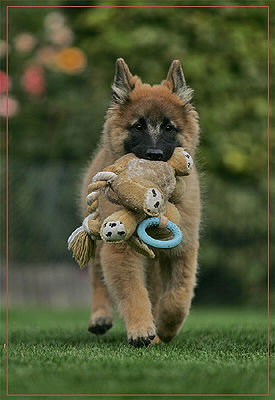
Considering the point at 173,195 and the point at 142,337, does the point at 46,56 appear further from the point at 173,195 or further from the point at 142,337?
the point at 142,337

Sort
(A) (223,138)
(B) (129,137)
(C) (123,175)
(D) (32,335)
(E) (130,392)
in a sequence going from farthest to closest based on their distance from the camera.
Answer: (A) (223,138) → (D) (32,335) → (B) (129,137) → (C) (123,175) → (E) (130,392)

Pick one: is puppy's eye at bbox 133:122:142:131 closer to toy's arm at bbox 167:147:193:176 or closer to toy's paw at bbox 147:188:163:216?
toy's arm at bbox 167:147:193:176

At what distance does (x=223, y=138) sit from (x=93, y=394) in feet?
25.7

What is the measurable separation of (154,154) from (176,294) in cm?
97

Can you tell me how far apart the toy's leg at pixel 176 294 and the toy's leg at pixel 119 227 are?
960 mm

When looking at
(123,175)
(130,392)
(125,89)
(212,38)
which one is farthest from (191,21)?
(130,392)

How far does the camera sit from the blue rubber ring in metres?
3.82

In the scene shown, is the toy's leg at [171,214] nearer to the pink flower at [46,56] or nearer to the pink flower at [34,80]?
the pink flower at [34,80]

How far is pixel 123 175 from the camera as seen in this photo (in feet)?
12.9

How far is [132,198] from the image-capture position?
384 cm

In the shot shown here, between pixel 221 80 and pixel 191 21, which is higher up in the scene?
pixel 191 21

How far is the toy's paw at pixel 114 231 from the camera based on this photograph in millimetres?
3826

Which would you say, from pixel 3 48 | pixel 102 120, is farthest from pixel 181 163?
pixel 3 48

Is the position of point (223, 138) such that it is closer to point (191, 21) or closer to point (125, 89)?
point (191, 21)
